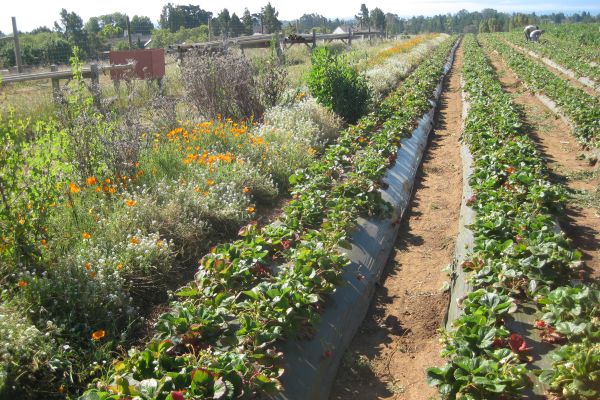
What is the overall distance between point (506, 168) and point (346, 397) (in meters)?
4.13

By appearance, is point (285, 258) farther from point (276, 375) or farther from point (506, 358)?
point (506, 358)

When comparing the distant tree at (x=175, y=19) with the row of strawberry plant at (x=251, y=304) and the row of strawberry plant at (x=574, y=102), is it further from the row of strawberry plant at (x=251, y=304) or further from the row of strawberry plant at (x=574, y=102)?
the row of strawberry plant at (x=251, y=304)

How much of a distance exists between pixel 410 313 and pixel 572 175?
470 cm

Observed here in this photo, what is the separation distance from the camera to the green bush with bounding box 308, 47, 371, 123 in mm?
10570

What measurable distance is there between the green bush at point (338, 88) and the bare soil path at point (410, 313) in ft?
11.7

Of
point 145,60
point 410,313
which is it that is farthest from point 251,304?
point 145,60

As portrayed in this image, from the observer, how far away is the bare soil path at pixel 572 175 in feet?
18.0

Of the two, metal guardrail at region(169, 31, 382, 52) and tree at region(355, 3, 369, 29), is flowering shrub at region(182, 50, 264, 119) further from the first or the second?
tree at region(355, 3, 369, 29)

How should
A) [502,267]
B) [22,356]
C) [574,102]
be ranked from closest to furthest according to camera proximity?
[22,356] → [502,267] → [574,102]

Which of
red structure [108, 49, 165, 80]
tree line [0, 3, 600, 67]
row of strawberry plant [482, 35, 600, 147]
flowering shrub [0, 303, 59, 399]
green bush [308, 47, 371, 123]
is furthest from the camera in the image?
tree line [0, 3, 600, 67]

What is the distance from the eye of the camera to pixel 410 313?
14.6 feet

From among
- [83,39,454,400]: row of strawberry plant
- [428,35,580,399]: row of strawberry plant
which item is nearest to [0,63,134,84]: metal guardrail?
[83,39,454,400]: row of strawberry plant

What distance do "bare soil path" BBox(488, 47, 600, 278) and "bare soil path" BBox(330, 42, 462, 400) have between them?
4.19 ft

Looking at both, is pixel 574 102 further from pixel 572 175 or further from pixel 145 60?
pixel 145 60
